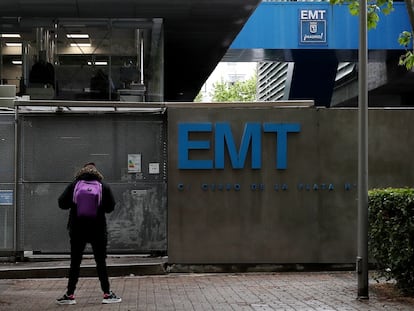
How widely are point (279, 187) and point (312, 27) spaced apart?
1447cm

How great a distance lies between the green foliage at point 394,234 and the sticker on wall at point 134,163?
179 inches

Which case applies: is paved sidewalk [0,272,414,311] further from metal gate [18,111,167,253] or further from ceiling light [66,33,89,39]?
ceiling light [66,33,89,39]

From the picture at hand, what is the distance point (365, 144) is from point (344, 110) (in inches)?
120

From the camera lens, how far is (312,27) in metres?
24.8

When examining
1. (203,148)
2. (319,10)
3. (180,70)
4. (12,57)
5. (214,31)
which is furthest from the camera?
(180,70)

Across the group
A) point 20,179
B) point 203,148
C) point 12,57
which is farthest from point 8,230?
point 12,57

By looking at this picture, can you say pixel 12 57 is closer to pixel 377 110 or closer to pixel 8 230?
pixel 8 230

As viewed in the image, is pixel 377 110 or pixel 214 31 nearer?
pixel 377 110

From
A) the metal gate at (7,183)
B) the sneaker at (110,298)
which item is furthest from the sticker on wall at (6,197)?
the sneaker at (110,298)

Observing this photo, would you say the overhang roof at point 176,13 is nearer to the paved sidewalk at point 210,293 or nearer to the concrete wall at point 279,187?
the concrete wall at point 279,187

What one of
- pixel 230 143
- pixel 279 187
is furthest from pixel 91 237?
pixel 279 187

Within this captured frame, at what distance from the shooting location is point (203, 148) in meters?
11.5

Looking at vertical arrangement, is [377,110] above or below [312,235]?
above

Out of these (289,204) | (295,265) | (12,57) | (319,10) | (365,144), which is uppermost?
(319,10)
